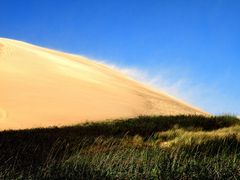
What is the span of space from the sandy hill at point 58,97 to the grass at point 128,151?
35.2ft

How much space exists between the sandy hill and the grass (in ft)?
35.2

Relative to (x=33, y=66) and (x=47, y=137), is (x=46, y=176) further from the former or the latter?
(x=33, y=66)

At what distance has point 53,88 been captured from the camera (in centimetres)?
4547

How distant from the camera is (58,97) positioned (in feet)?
138

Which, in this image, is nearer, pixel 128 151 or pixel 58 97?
pixel 128 151

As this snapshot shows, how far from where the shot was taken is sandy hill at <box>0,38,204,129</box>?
3584 centimetres

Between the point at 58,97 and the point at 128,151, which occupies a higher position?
the point at 58,97

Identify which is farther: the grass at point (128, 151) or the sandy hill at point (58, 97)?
the sandy hill at point (58, 97)

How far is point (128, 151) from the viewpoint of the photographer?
45.5 ft

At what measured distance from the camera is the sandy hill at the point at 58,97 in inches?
1411

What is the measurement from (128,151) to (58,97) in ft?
93.9

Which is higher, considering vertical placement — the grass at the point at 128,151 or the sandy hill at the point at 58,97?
the sandy hill at the point at 58,97

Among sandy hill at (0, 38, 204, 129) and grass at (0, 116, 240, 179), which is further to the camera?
sandy hill at (0, 38, 204, 129)

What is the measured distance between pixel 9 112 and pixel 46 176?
86.7 feet
